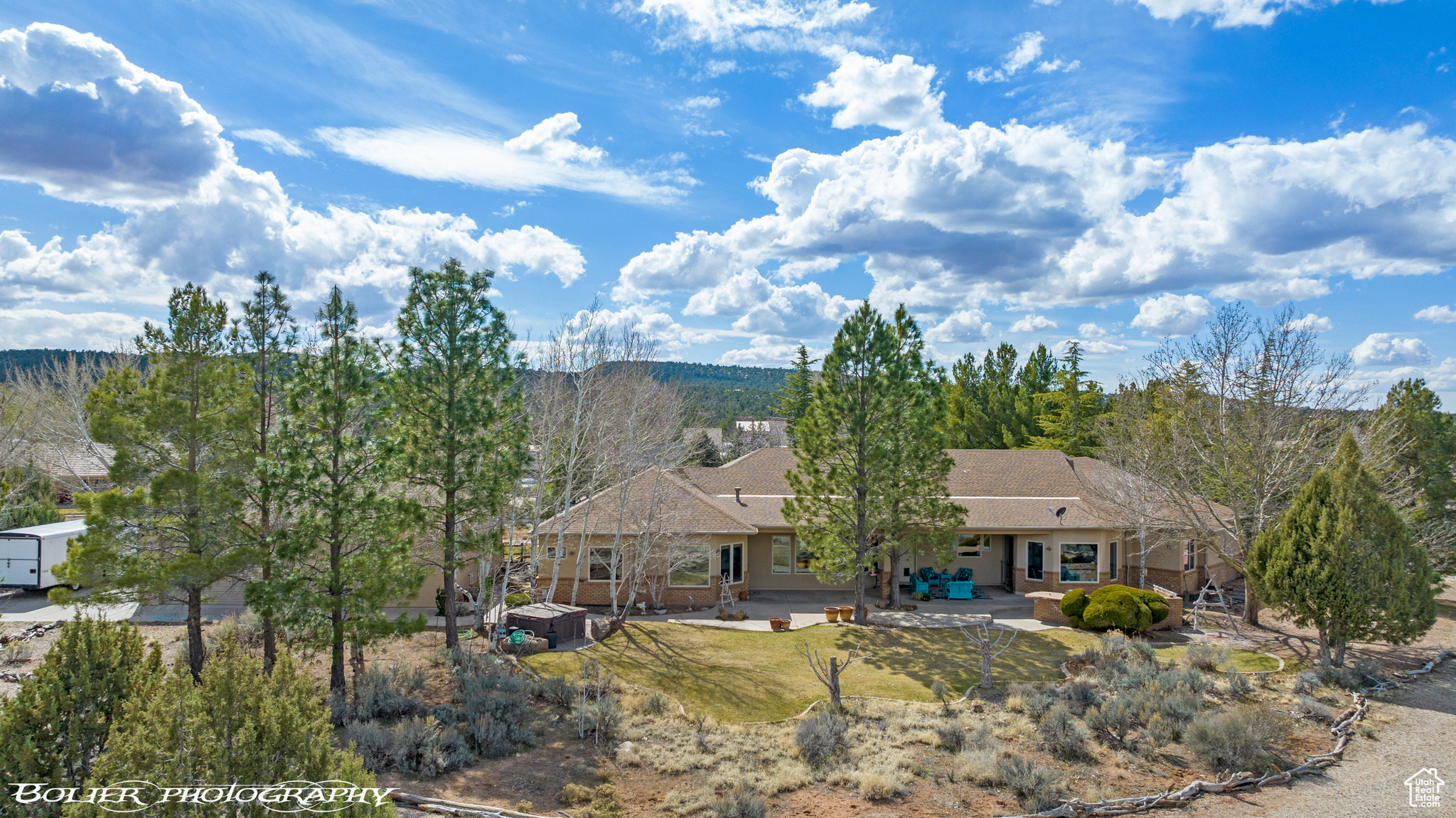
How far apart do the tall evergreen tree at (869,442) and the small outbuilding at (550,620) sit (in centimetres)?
681

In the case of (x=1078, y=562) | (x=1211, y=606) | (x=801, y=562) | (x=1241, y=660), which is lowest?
(x=1211, y=606)

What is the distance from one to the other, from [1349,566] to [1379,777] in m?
5.33

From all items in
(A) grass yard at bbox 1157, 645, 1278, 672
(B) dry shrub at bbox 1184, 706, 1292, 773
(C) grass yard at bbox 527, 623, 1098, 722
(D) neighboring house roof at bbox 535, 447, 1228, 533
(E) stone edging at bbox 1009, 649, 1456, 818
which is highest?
(D) neighboring house roof at bbox 535, 447, 1228, 533

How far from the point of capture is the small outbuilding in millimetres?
18234

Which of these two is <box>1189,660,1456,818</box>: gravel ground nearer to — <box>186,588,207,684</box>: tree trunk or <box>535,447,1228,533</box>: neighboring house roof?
<box>535,447,1228,533</box>: neighboring house roof

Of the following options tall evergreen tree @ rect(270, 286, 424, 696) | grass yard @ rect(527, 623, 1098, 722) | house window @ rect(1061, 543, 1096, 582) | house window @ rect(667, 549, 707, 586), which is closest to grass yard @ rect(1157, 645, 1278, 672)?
grass yard @ rect(527, 623, 1098, 722)

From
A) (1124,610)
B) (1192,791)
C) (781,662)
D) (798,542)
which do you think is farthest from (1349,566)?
(798,542)

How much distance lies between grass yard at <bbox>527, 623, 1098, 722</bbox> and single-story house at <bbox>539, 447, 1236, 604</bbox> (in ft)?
10.1

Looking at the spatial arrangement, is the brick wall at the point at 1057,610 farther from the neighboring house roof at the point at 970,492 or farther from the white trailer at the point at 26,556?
the white trailer at the point at 26,556

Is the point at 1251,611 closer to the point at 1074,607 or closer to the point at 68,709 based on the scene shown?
the point at 1074,607

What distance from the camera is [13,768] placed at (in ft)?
21.1

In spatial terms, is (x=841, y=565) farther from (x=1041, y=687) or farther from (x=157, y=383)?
(x=157, y=383)

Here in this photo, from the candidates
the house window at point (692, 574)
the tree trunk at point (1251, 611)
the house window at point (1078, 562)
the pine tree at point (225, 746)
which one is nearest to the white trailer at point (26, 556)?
the house window at point (692, 574)

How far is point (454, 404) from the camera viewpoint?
14.9 m
